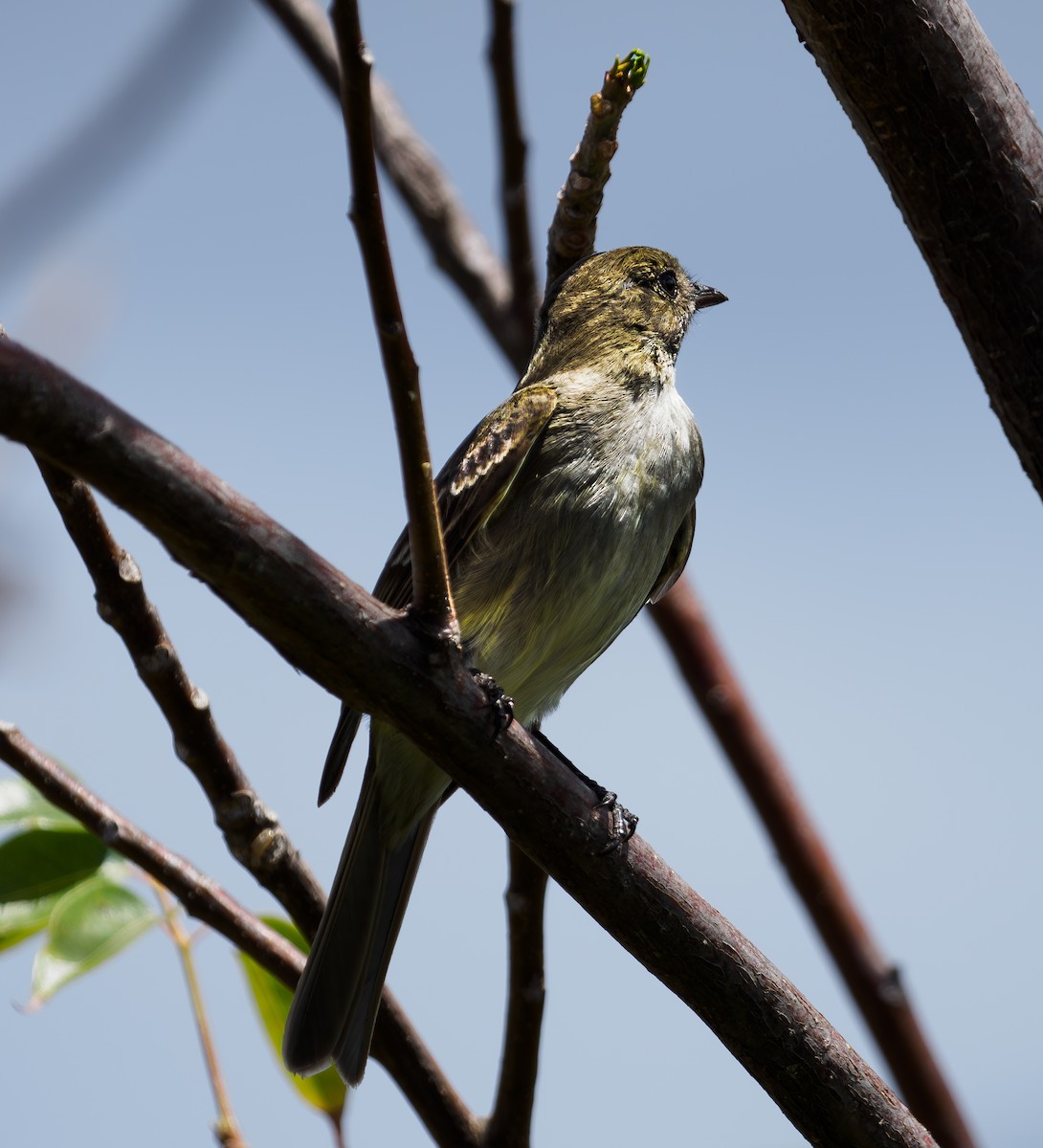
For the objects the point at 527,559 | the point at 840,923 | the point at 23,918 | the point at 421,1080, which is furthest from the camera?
the point at 840,923

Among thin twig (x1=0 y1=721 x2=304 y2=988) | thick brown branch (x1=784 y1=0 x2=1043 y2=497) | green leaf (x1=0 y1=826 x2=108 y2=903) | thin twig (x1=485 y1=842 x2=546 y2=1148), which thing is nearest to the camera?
thick brown branch (x1=784 y1=0 x2=1043 y2=497)

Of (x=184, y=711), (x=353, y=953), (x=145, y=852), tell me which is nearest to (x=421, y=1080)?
(x=353, y=953)

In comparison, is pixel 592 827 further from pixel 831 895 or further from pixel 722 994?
pixel 831 895

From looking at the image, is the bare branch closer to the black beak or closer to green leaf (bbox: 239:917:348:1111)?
green leaf (bbox: 239:917:348:1111)

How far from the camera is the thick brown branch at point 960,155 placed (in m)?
2.64

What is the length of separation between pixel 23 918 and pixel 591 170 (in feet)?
7.33

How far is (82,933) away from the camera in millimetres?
3090

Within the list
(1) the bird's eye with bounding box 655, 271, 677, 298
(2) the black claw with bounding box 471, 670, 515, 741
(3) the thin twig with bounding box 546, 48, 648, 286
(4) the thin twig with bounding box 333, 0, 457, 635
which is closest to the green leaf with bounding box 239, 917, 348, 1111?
(2) the black claw with bounding box 471, 670, 515, 741

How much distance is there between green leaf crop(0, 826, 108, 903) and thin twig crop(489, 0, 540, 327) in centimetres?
295

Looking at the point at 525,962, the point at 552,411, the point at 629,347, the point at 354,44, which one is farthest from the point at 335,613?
the point at 629,347

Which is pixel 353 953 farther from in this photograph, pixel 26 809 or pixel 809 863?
pixel 809 863

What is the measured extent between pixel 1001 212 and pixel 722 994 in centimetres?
165

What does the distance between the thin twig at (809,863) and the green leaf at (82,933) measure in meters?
2.40

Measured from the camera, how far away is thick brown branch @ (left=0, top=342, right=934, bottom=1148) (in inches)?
71.7
